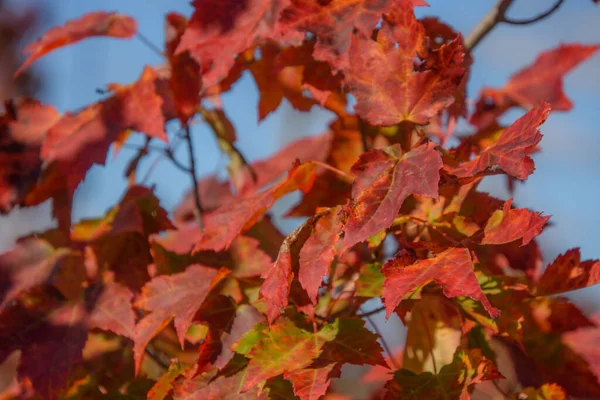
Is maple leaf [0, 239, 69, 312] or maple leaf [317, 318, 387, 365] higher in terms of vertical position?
maple leaf [0, 239, 69, 312]

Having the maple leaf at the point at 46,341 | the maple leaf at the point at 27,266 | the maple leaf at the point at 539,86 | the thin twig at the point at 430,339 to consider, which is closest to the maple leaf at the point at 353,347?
the thin twig at the point at 430,339

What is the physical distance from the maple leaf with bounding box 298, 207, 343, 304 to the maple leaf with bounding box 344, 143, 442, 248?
0.11 feet

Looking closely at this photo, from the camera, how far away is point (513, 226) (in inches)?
24.4

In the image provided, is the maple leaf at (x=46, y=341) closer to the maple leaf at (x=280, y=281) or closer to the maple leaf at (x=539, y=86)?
the maple leaf at (x=280, y=281)

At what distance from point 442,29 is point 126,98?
52cm

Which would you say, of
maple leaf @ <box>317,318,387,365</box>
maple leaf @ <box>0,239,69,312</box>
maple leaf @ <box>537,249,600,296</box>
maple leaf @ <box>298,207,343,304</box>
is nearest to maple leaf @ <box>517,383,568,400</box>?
maple leaf @ <box>537,249,600,296</box>

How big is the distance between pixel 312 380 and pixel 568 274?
33 centimetres

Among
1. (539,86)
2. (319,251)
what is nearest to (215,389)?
(319,251)

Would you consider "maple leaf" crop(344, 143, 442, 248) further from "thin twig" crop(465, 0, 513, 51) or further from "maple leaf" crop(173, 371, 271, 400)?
"thin twig" crop(465, 0, 513, 51)

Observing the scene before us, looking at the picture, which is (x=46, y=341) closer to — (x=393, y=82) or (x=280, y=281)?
(x=280, y=281)

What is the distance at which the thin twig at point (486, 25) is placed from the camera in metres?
1.04

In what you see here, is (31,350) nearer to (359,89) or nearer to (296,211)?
(296,211)

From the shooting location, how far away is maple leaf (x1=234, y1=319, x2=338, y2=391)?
65 cm

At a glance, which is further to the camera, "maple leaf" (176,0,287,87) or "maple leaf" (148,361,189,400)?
"maple leaf" (176,0,287,87)
